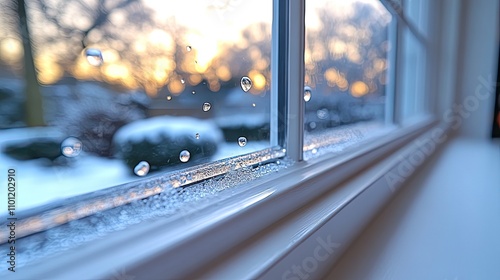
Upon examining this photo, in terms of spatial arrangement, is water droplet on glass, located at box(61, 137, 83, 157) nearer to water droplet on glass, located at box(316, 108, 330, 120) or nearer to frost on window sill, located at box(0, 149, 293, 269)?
frost on window sill, located at box(0, 149, 293, 269)

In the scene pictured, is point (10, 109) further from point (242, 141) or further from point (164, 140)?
point (242, 141)

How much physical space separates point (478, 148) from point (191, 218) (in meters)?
1.95

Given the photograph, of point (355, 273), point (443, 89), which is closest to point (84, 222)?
point (355, 273)

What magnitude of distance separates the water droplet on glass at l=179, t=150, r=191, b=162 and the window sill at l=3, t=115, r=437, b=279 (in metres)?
0.09

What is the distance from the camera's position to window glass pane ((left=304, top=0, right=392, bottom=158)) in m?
0.78

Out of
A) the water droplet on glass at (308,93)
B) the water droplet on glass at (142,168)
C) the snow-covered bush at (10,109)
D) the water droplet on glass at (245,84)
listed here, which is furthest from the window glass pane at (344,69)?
the snow-covered bush at (10,109)

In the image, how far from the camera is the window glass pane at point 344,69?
78 cm

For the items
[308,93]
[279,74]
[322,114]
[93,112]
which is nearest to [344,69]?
[322,114]

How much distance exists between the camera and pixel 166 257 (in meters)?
0.29

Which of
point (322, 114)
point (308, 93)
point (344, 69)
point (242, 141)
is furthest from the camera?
point (344, 69)

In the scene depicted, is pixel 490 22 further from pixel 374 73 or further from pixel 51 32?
pixel 51 32

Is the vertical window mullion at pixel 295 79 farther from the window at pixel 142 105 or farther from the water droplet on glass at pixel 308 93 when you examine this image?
the water droplet on glass at pixel 308 93

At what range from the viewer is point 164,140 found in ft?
1.43

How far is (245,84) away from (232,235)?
279 millimetres
